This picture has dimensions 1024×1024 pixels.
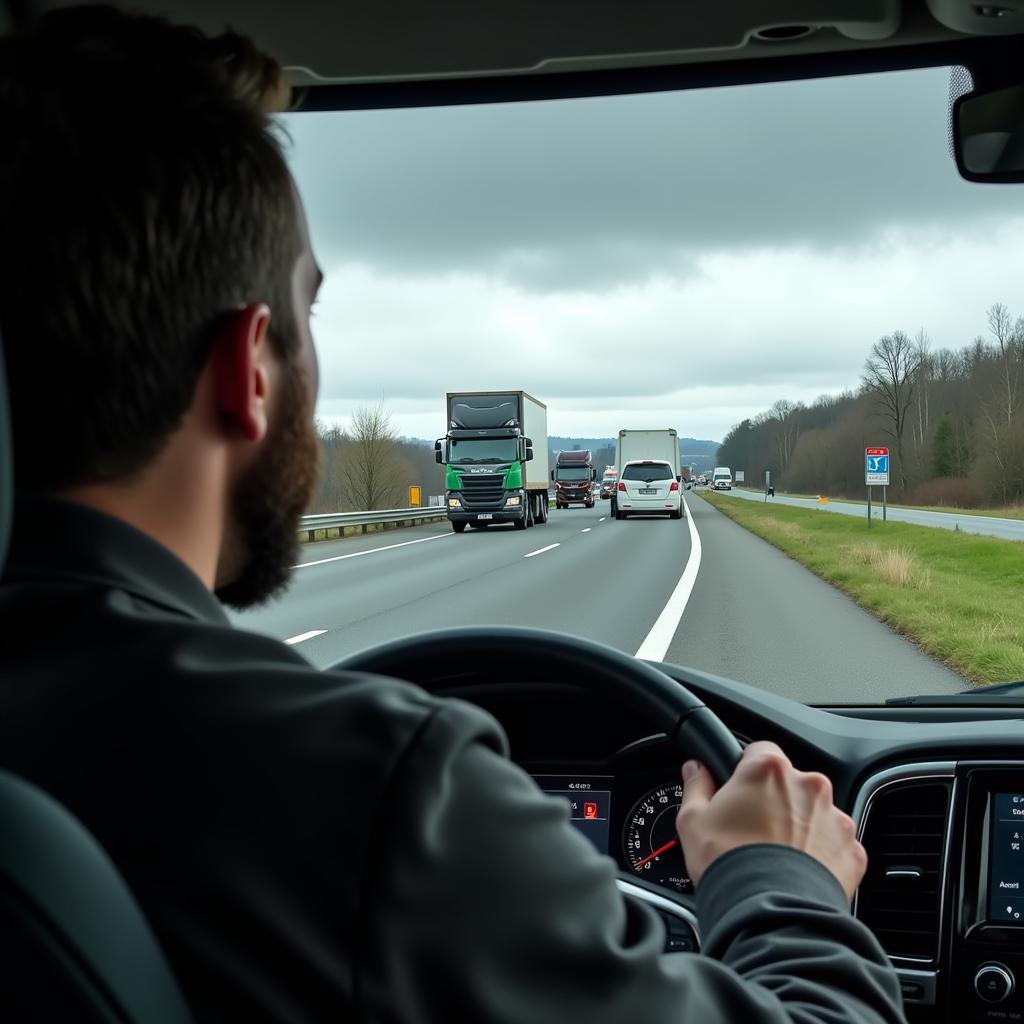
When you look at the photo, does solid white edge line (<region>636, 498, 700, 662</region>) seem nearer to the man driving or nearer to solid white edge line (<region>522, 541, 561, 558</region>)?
solid white edge line (<region>522, 541, 561, 558</region>)

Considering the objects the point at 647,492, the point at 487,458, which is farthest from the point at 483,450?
the point at 647,492

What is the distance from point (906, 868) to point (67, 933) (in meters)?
2.00

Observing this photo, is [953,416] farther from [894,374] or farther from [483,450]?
[483,450]

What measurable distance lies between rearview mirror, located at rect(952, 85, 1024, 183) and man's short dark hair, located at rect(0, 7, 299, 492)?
2.01 meters

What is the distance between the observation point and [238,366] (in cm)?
110

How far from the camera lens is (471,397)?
94.3 ft

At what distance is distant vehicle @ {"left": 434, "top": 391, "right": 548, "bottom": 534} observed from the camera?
27.1m

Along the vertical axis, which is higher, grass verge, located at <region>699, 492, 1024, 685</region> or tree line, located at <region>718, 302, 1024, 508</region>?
tree line, located at <region>718, 302, 1024, 508</region>

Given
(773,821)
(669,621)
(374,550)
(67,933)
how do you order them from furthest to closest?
(374,550)
(669,621)
(773,821)
(67,933)

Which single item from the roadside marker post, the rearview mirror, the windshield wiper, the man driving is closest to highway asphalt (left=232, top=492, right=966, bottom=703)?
the man driving

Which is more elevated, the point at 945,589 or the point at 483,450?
the point at 483,450

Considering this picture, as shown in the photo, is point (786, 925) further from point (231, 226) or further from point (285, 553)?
point (231, 226)

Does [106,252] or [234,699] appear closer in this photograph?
[234,699]

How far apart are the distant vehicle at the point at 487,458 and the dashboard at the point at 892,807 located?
23.7 metres
